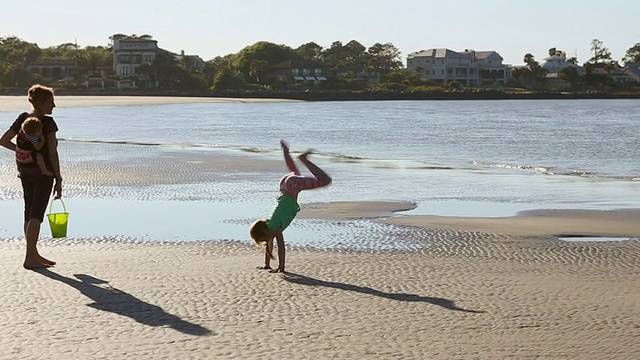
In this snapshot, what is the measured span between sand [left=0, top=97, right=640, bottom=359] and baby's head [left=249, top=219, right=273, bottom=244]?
Answer: 0.32 meters

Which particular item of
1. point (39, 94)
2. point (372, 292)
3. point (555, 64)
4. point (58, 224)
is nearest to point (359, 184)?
point (58, 224)

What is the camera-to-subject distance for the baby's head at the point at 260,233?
862 centimetres

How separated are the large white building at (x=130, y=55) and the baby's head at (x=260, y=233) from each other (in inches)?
6326

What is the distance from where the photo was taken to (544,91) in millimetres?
171125

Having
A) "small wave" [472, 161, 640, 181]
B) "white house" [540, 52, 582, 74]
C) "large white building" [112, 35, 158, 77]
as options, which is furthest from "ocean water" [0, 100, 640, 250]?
"white house" [540, 52, 582, 74]

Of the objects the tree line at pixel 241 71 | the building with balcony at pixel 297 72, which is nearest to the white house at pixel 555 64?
the tree line at pixel 241 71

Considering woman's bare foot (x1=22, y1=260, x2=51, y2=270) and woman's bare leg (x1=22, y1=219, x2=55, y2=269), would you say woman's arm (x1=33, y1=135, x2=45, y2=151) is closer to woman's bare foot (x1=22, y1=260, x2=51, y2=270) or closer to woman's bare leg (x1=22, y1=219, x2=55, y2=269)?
woman's bare leg (x1=22, y1=219, x2=55, y2=269)

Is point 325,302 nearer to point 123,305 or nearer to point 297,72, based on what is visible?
point 123,305

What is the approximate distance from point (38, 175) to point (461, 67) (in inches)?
7329

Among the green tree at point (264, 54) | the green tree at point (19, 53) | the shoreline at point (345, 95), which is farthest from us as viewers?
the green tree at point (264, 54)

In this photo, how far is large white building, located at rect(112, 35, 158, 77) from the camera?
547ft

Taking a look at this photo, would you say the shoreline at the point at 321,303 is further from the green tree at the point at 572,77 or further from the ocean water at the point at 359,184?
the green tree at the point at 572,77

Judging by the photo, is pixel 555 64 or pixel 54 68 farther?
pixel 555 64

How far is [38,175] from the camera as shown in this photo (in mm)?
8617
